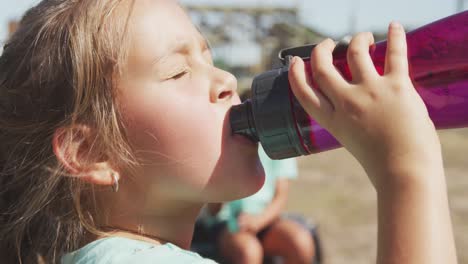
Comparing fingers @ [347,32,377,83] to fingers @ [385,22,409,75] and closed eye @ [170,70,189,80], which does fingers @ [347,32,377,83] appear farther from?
closed eye @ [170,70,189,80]

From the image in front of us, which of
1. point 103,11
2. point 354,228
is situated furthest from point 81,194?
point 354,228

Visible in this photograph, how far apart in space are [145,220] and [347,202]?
4340 millimetres

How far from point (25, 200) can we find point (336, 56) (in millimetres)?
674

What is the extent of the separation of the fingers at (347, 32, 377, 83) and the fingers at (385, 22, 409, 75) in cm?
2

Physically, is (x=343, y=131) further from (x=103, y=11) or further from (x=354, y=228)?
(x=354, y=228)

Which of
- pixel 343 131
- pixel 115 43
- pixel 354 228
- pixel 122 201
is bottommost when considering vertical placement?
pixel 354 228

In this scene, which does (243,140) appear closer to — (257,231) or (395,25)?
(395,25)

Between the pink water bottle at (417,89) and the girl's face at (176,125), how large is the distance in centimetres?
5

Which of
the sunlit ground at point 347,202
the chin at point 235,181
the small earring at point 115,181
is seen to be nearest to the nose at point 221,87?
the chin at point 235,181

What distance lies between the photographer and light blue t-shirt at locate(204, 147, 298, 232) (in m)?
2.95

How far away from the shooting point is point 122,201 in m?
1.20

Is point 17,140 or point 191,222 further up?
point 17,140

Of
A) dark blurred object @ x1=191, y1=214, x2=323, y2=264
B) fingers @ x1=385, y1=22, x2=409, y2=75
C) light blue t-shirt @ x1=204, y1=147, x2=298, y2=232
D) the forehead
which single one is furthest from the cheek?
light blue t-shirt @ x1=204, y1=147, x2=298, y2=232

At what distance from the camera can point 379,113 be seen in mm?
907
